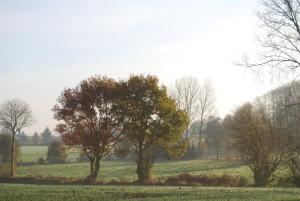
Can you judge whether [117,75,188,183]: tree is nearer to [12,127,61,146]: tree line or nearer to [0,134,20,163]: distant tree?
[0,134,20,163]: distant tree

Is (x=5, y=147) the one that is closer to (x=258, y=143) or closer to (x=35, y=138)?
(x=258, y=143)

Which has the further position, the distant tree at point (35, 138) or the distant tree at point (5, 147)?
the distant tree at point (35, 138)

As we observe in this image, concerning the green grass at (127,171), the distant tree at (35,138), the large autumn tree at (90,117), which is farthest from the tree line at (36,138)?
the large autumn tree at (90,117)

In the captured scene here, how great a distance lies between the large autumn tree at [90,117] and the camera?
146ft

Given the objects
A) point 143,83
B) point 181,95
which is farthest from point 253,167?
point 181,95

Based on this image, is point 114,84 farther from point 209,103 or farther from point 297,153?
point 209,103

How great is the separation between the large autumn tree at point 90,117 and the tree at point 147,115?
1588 mm

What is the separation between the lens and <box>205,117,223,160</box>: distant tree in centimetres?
8811

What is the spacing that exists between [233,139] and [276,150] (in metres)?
4.62

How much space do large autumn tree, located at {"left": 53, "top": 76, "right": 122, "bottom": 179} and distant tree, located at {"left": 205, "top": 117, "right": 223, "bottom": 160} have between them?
4559 cm

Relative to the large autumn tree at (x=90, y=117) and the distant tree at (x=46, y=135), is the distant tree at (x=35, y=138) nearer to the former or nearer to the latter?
the distant tree at (x=46, y=135)

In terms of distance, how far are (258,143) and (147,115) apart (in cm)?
1213

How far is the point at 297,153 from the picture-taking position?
3956 cm

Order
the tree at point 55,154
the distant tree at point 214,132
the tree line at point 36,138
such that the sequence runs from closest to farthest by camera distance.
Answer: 1. the tree at point 55,154
2. the distant tree at point 214,132
3. the tree line at point 36,138
